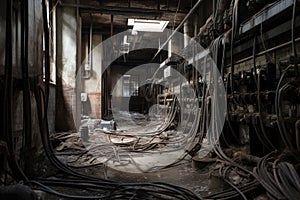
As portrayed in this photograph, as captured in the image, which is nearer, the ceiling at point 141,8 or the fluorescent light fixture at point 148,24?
the ceiling at point 141,8

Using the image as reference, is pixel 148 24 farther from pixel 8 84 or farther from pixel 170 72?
pixel 8 84

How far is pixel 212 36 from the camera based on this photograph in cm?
405

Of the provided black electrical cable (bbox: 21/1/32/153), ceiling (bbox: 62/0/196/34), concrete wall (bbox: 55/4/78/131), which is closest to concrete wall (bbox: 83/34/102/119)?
ceiling (bbox: 62/0/196/34)

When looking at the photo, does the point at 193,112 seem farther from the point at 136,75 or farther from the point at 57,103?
the point at 136,75

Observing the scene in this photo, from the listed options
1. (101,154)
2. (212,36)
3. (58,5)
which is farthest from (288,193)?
(58,5)

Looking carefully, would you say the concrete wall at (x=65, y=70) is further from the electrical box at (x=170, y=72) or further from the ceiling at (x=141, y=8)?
the electrical box at (x=170, y=72)

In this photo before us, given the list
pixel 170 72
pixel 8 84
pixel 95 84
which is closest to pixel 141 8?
pixel 170 72

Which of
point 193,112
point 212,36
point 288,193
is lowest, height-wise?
point 288,193

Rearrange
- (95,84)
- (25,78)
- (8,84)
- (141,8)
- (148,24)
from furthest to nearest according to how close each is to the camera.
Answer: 1. (95,84)
2. (148,24)
3. (141,8)
4. (25,78)
5. (8,84)

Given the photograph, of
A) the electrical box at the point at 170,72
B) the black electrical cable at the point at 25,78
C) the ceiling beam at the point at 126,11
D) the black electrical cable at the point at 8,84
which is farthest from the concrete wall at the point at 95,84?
the black electrical cable at the point at 8,84

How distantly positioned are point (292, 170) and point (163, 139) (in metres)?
3.20

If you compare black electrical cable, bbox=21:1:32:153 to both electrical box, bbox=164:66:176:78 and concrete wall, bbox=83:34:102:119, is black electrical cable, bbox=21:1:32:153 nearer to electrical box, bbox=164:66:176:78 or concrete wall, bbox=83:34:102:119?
electrical box, bbox=164:66:176:78

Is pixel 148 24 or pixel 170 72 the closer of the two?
pixel 148 24

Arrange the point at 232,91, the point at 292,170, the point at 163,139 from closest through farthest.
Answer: the point at 292,170
the point at 232,91
the point at 163,139
